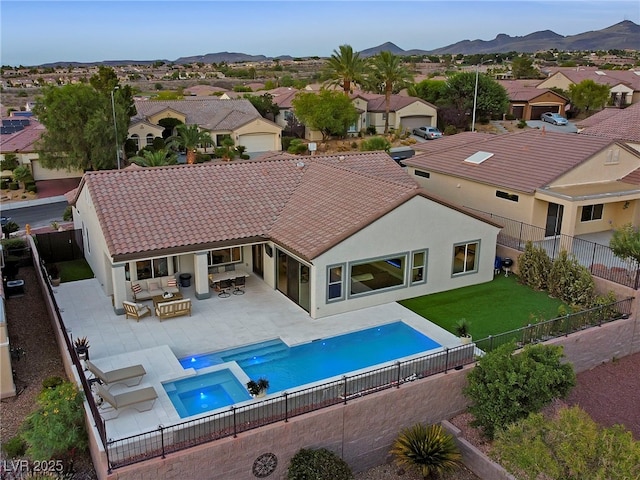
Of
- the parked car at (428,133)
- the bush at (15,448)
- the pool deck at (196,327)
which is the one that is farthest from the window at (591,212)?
the parked car at (428,133)

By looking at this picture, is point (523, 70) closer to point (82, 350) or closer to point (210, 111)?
point (210, 111)

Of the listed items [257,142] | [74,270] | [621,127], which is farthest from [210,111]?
[74,270]

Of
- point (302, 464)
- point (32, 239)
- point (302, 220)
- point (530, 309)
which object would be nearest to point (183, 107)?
point (32, 239)

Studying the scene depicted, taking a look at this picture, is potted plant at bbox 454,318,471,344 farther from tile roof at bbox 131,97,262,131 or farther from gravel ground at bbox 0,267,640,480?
tile roof at bbox 131,97,262,131

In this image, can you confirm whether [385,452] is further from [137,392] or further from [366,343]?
[137,392]

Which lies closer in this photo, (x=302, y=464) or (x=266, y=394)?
(x=302, y=464)

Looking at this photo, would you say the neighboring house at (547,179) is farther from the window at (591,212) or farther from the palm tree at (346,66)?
the palm tree at (346,66)
